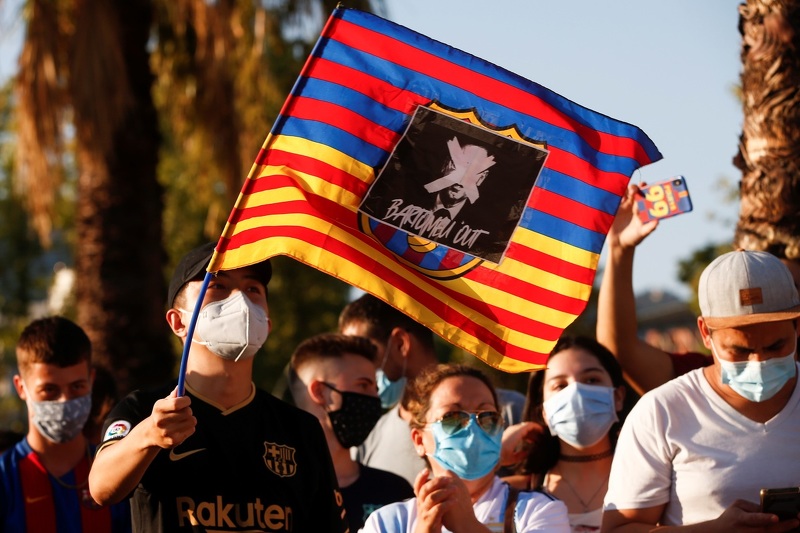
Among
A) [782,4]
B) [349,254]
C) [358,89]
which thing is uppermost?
[782,4]

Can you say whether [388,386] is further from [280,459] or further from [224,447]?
[224,447]

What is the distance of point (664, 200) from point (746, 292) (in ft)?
4.51

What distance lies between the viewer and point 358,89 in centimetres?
456

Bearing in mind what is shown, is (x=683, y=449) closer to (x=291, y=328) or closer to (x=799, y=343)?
(x=799, y=343)

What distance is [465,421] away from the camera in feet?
16.8

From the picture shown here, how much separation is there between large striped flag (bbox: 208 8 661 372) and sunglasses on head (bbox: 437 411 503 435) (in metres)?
0.44

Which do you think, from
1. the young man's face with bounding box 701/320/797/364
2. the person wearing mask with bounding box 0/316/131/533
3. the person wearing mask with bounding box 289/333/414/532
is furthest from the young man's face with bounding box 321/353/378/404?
the young man's face with bounding box 701/320/797/364

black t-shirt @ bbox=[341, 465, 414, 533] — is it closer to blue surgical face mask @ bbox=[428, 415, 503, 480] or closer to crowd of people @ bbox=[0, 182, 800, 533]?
crowd of people @ bbox=[0, 182, 800, 533]

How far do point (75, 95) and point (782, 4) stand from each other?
263 inches

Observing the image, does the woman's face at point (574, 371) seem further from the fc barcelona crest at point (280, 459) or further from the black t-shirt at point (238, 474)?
the fc barcelona crest at point (280, 459)

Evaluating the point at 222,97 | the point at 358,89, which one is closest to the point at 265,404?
the point at 358,89

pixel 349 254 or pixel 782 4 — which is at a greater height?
pixel 782 4

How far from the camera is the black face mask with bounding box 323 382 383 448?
625 centimetres

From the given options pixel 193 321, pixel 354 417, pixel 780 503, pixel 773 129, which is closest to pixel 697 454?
pixel 780 503
